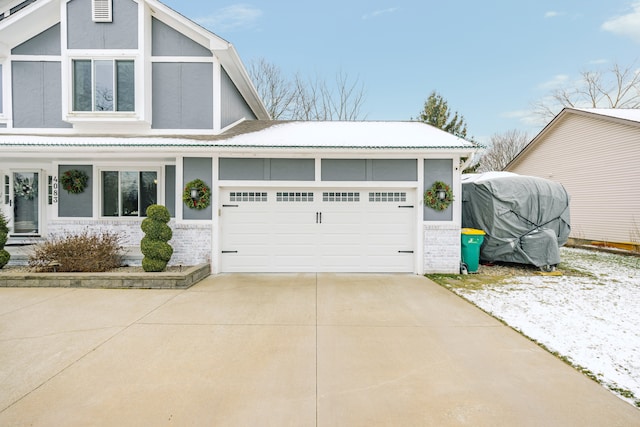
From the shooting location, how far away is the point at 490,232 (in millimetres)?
7957

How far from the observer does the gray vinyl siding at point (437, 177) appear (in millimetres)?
7094

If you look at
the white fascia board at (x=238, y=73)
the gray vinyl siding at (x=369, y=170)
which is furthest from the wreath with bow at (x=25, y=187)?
the gray vinyl siding at (x=369, y=170)

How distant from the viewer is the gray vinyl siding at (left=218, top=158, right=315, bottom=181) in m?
7.06

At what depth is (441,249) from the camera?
7.13m

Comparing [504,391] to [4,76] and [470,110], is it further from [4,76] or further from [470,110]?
[470,110]

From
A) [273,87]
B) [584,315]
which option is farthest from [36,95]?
[273,87]

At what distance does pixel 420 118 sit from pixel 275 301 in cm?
2009

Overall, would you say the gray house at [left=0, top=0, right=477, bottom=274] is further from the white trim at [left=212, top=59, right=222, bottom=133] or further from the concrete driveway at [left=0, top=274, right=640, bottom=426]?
the concrete driveway at [left=0, top=274, right=640, bottom=426]

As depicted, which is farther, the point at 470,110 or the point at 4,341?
the point at 470,110

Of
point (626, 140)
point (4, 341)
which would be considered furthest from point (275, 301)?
point (626, 140)

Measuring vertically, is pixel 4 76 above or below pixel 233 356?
above

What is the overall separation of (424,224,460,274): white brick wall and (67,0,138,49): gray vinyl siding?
831 centimetres

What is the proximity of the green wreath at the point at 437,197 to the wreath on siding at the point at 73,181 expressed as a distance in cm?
835

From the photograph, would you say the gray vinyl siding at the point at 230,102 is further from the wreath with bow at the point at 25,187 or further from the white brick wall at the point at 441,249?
the white brick wall at the point at 441,249
